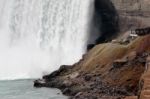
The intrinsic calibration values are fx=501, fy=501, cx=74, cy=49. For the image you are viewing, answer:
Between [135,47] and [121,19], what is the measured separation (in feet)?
100

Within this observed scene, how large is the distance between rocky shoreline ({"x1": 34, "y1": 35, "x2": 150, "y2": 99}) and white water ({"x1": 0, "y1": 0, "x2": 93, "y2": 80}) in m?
16.9

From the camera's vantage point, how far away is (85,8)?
108438 millimetres

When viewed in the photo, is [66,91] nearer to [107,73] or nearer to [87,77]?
[87,77]

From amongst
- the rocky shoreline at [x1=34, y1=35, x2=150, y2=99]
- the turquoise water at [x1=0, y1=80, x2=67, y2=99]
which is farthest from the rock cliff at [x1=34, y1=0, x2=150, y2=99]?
the turquoise water at [x1=0, y1=80, x2=67, y2=99]

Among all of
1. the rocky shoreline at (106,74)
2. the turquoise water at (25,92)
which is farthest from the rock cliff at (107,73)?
the turquoise water at (25,92)

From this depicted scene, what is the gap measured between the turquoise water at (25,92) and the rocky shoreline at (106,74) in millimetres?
1697

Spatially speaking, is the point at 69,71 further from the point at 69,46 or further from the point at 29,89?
the point at 69,46

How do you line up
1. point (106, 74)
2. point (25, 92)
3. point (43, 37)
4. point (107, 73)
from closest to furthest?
point (106, 74) → point (107, 73) → point (25, 92) → point (43, 37)

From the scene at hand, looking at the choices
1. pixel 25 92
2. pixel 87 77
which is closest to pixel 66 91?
pixel 87 77

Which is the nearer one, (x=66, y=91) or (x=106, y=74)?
(x=66, y=91)

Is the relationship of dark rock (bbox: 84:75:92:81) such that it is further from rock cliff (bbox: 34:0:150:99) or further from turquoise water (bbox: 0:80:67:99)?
turquoise water (bbox: 0:80:67:99)

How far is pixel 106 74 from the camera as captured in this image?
71125 millimetres

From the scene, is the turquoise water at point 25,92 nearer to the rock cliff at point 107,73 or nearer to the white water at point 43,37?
the rock cliff at point 107,73

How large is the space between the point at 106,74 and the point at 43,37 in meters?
43.6
